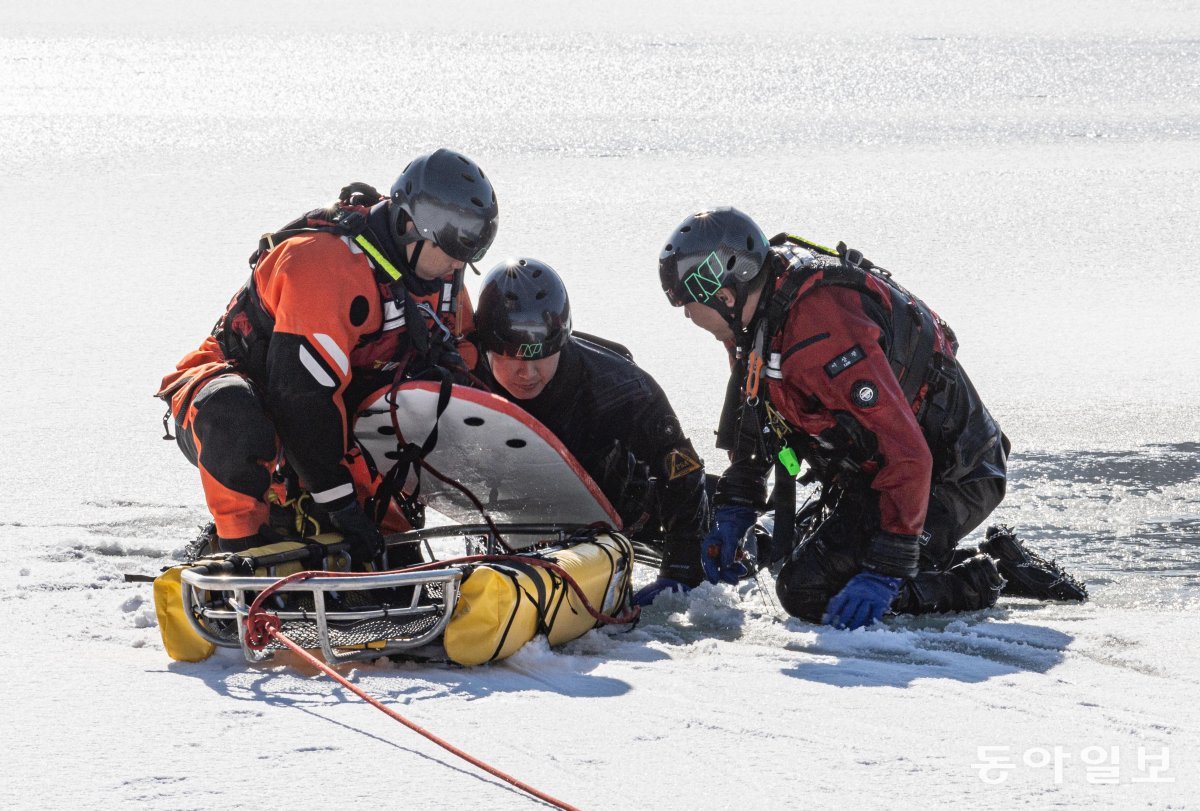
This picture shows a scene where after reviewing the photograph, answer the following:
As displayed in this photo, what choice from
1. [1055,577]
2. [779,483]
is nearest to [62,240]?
[779,483]

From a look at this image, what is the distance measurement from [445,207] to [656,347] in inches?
116

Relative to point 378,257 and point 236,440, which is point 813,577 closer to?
point 378,257

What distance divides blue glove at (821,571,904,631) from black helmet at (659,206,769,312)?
0.82 meters

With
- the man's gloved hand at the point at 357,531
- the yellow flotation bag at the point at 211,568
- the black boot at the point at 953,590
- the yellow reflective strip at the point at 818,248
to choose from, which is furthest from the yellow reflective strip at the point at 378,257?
the black boot at the point at 953,590

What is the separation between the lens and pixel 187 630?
328cm

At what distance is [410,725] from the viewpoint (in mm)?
2746

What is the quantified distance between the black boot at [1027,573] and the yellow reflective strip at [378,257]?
1908 millimetres

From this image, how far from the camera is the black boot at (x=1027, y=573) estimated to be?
4184 millimetres

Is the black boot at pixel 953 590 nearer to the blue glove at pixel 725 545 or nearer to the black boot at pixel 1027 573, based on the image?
the black boot at pixel 1027 573

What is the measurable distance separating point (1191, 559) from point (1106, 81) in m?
10.2

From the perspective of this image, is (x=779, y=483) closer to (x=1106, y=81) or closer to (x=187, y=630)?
(x=187, y=630)

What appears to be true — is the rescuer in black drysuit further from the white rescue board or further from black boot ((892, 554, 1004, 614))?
black boot ((892, 554, 1004, 614))

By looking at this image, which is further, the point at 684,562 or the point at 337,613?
the point at 684,562

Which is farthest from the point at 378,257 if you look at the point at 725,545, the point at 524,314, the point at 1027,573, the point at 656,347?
the point at 656,347
